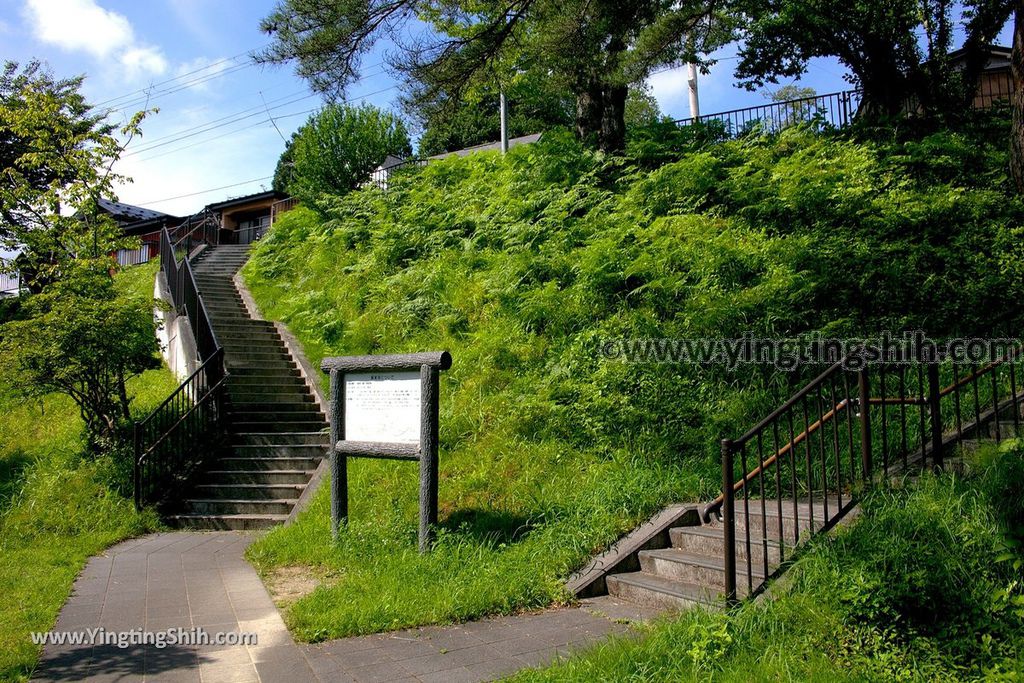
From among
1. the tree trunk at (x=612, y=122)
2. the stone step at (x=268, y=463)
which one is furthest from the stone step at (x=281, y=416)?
the tree trunk at (x=612, y=122)

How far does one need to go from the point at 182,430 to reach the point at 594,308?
623 cm

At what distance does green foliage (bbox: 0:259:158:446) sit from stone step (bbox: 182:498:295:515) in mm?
1665

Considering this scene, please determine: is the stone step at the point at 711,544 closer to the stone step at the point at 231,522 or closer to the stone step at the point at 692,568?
the stone step at the point at 692,568

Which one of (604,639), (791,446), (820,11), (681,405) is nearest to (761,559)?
(791,446)

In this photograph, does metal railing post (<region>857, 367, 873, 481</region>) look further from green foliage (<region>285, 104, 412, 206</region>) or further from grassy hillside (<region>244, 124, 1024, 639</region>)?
green foliage (<region>285, 104, 412, 206</region>)

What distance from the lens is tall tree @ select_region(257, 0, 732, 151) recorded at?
8.73 metres

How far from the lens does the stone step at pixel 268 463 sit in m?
10.5

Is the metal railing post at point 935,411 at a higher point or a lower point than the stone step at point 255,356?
lower

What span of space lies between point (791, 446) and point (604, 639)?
5.98 feet

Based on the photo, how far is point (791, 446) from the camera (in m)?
4.95

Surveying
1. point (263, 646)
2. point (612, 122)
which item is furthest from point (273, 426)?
point (612, 122)

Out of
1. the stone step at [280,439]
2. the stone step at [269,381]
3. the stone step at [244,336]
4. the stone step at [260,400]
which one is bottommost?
the stone step at [280,439]

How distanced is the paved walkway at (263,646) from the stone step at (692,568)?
0.50 meters

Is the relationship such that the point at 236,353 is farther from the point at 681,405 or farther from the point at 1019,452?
the point at 1019,452
